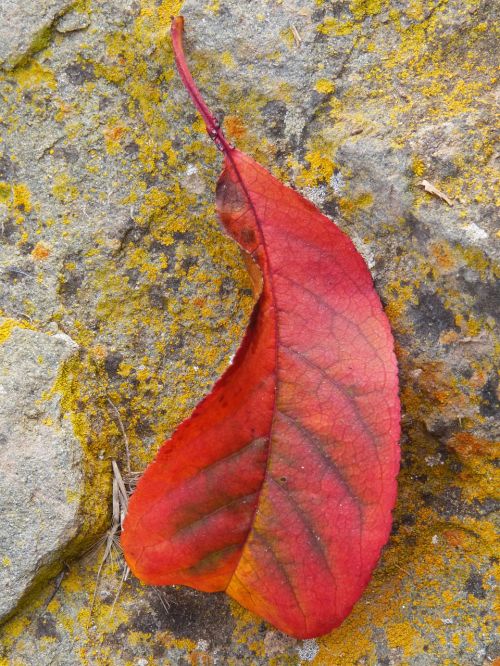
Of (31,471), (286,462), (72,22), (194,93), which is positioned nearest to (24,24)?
(72,22)

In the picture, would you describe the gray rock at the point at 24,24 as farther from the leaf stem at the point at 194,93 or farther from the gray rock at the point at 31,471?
the gray rock at the point at 31,471

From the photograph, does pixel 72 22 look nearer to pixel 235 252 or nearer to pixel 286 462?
pixel 235 252

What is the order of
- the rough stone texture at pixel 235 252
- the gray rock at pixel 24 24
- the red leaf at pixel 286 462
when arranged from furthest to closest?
the gray rock at pixel 24 24, the rough stone texture at pixel 235 252, the red leaf at pixel 286 462

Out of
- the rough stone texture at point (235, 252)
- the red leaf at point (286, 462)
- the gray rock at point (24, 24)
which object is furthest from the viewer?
the gray rock at point (24, 24)

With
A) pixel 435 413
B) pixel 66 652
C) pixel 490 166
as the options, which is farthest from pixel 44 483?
pixel 490 166

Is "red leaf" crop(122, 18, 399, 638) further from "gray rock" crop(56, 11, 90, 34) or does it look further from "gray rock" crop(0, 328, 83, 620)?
"gray rock" crop(56, 11, 90, 34)

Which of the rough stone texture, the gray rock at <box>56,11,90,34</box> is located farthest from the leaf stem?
the gray rock at <box>56,11,90,34</box>

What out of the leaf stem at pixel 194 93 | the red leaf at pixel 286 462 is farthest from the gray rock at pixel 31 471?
the leaf stem at pixel 194 93
